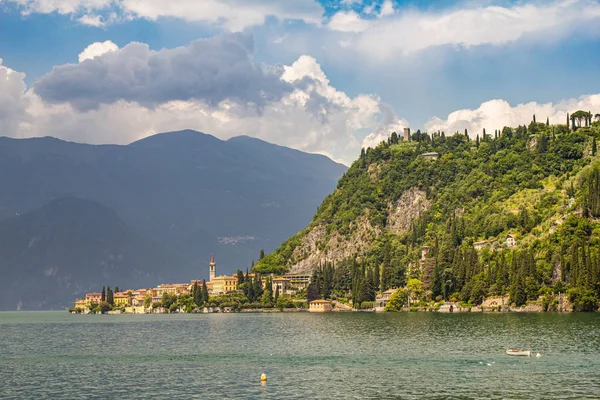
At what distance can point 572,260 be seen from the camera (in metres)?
170

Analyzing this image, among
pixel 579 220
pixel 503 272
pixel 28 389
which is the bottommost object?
pixel 28 389

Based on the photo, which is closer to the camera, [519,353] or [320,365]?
[320,365]

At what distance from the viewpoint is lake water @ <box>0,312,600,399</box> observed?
221 ft

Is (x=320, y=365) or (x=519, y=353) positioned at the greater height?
(x=519, y=353)

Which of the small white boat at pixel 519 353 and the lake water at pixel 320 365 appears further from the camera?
the small white boat at pixel 519 353

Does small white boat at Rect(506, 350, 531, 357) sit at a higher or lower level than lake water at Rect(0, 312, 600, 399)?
higher

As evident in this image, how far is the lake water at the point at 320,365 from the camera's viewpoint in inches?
2653

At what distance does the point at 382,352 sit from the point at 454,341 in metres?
15.2

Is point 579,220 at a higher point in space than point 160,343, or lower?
higher

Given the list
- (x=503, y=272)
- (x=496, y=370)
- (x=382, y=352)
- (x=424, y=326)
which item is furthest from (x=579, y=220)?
(x=496, y=370)

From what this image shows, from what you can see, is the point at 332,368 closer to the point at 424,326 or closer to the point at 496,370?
the point at 496,370

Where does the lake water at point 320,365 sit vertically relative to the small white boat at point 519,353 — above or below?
below

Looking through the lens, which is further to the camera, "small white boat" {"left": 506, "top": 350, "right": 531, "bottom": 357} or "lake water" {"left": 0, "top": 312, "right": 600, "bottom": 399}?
"small white boat" {"left": 506, "top": 350, "right": 531, "bottom": 357}

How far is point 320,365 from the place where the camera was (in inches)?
3302
